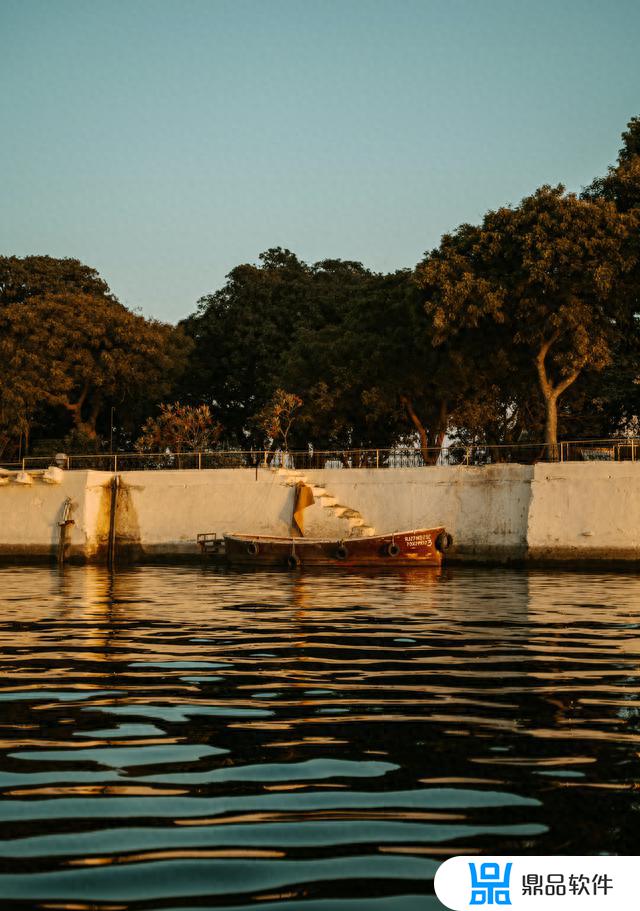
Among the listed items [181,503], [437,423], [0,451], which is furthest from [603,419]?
[0,451]

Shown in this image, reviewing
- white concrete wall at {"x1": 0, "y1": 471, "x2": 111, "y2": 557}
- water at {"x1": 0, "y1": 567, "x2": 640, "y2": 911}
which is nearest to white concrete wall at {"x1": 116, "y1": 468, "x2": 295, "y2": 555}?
white concrete wall at {"x1": 0, "y1": 471, "x2": 111, "y2": 557}

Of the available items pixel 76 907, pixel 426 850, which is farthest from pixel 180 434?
pixel 76 907

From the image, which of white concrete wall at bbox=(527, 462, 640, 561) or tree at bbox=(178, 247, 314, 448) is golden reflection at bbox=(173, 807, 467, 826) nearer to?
white concrete wall at bbox=(527, 462, 640, 561)

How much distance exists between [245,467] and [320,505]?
500 centimetres

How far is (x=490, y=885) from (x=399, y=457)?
3812cm

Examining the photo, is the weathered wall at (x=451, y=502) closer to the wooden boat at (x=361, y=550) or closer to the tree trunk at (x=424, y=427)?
the wooden boat at (x=361, y=550)

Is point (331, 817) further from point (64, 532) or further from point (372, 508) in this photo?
point (64, 532)

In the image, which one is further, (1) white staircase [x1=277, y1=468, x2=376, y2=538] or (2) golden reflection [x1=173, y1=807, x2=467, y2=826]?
(1) white staircase [x1=277, y1=468, x2=376, y2=538]

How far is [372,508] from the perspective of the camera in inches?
1617

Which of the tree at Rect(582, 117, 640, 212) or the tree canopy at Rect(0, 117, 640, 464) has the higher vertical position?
the tree at Rect(582, 117, 640, 212)

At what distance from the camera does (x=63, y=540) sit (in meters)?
43.1

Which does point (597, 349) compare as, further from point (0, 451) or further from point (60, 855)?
point (60, 855)

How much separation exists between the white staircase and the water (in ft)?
81.4

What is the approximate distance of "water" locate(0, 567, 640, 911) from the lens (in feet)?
15.4
